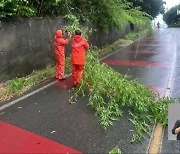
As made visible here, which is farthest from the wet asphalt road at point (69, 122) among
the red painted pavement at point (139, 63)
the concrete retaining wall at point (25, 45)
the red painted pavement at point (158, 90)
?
the red painted pavement at point (139, 63)

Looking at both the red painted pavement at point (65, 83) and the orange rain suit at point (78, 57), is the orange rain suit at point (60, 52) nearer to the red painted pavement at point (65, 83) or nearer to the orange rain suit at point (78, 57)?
the red painted pavement at point (65, 83)

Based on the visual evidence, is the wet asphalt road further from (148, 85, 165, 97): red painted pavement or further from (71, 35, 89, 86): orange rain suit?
(71, 35, 89, 86): orange rain suit

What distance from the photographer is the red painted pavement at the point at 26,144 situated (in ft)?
15.6

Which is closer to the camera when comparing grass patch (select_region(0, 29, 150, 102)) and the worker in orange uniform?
grass patch (select_region(0, 29, 150, 102))

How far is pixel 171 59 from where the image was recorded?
1444 cm

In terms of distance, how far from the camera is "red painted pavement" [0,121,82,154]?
4742 mm

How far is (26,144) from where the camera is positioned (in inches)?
196

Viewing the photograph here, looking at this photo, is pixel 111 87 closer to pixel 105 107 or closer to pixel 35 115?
pixel 105 107

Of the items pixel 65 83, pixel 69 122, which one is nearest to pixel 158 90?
pixel 65 83

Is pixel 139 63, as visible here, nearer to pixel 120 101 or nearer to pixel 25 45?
pixel 25 45

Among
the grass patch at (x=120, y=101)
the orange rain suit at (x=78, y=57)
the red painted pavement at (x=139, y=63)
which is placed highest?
the orange rain suit at (x=78, y=57)

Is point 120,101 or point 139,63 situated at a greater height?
point 120,101

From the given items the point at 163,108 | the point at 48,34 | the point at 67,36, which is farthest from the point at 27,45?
the point at 163,108

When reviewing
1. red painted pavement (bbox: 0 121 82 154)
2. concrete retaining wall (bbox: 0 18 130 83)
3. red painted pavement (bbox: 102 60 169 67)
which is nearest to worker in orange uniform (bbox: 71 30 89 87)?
concrete retaining wall (bbox: 0 18 130 83)
